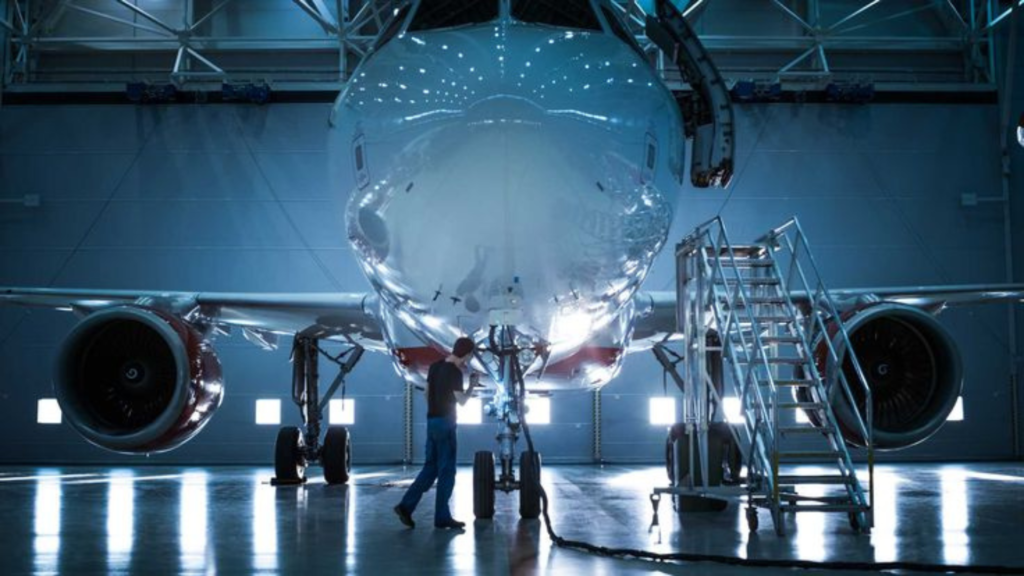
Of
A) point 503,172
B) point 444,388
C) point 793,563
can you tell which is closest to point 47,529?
point 444,388

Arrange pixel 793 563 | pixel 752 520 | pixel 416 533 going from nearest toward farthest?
pixel 793 563 < pixel 752 520 < pixel 416 533

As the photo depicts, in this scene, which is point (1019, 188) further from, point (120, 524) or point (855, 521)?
point (120, 524)

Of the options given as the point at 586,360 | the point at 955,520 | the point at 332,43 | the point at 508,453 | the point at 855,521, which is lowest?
the point at 955,520

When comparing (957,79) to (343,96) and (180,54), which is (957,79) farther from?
(343,96)

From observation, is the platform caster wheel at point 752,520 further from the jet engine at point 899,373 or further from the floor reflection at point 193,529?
the floor reflection at point 193,529

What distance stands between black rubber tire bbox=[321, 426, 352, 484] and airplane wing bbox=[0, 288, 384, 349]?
1462 millimetres

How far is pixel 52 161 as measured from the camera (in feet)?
64.5

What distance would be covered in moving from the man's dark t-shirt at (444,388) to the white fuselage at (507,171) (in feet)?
1.00

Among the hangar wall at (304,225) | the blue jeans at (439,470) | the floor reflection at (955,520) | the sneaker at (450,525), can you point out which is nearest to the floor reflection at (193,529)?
the blue jeans at (439,470)

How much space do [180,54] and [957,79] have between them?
14.8m

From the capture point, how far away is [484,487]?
25.5 feet

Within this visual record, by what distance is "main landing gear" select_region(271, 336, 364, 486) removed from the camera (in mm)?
12539

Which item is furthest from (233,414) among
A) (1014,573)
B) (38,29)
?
(1014,573)

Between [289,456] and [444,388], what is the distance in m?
5.80
